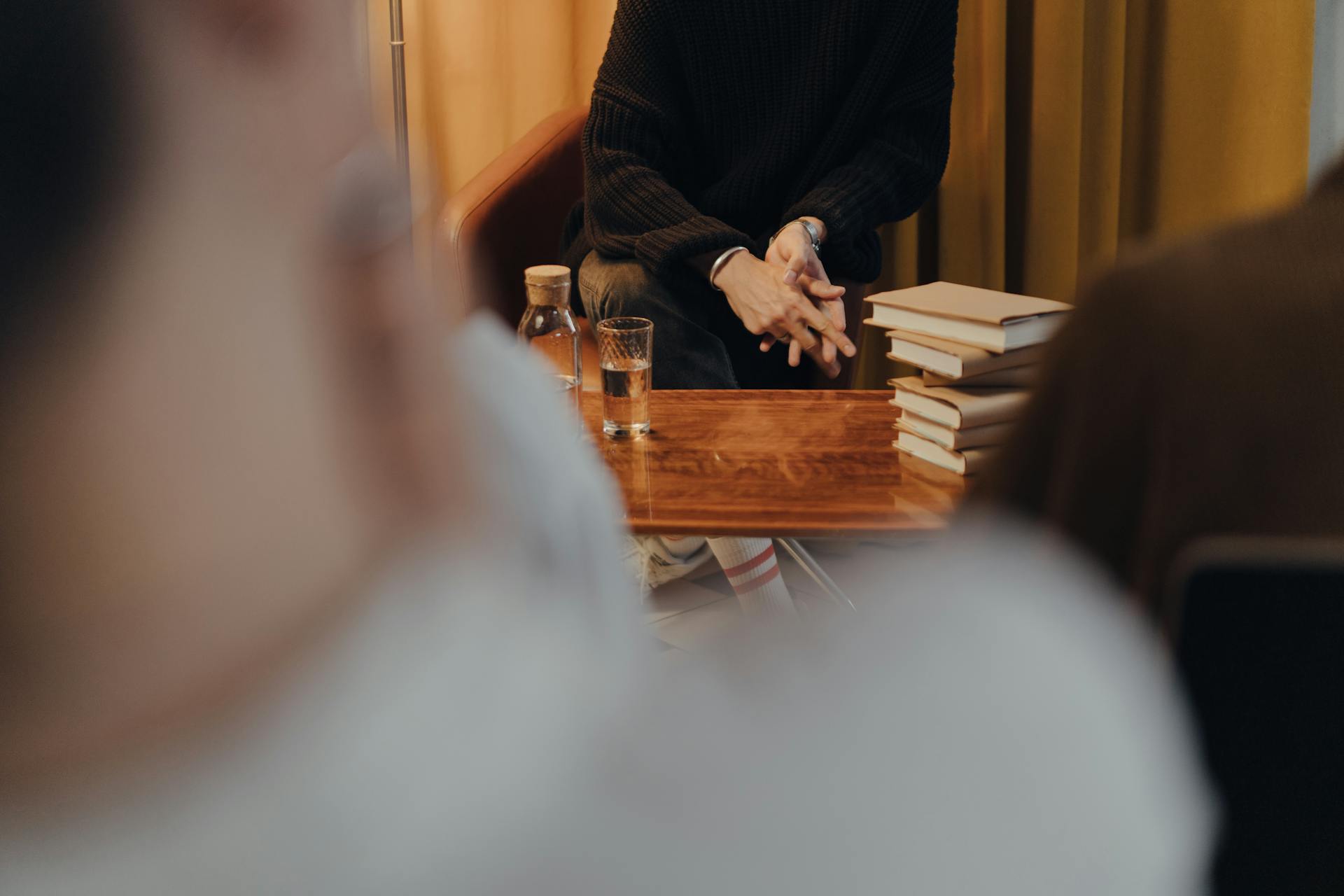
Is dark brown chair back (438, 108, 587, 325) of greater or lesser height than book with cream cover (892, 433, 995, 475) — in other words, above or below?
above

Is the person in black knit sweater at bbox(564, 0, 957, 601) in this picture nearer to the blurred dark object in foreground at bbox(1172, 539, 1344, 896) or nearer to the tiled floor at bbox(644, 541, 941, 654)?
the tiled floor at bbox(644, 541, 941, 654)

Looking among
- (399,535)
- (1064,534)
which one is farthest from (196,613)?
(1064,534)

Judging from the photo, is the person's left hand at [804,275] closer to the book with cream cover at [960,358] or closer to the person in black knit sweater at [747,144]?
the person in black knit sweater at [747,144]

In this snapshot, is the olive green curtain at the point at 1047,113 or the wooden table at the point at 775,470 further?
the olive green curtain at the point at 1047,113

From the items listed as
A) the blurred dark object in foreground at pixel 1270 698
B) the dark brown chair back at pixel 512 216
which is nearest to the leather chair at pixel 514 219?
the dark brown chair back at pixel 512 216

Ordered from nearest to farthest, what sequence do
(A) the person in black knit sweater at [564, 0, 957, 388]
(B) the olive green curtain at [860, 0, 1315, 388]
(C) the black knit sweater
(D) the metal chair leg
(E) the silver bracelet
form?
(D) the metal chair leg → (E) the silver bracelet → (A) the person in black knit sweater at [564, 0, 957, 388] → (C) the black knit sweater → (B) the olive green curtain at [860, 0, 1315, 388]

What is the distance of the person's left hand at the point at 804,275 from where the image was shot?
73.6 inches

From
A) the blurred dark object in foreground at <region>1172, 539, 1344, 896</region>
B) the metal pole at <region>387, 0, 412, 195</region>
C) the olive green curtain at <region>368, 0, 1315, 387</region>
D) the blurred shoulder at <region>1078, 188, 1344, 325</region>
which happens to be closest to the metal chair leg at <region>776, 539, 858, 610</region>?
the metal pole at <region>387, 0, 412, 195</region>

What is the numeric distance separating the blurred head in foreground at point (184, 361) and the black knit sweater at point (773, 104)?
185cm

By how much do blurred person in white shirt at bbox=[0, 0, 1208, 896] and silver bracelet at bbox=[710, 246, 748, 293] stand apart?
5.37 feet

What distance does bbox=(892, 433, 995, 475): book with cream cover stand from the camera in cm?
131

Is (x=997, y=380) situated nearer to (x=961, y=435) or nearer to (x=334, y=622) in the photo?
→ (x=961, y=435)

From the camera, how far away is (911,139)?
7.47 ft

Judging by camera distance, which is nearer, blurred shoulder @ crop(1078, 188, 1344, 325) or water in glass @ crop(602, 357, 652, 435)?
blurred shoulder @ crop(1078, 188, 1344, 325)
